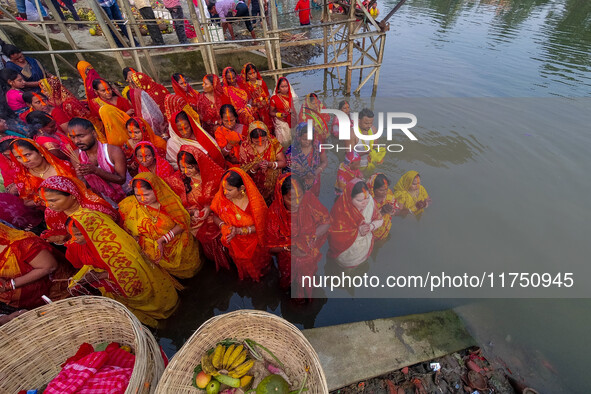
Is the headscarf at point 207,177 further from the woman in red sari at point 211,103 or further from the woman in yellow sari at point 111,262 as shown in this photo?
the woman in red sari at point 211,103

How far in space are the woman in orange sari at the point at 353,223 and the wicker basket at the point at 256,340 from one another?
1516 mm

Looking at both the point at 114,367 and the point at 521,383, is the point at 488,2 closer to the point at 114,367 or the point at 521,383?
the point at 521,383

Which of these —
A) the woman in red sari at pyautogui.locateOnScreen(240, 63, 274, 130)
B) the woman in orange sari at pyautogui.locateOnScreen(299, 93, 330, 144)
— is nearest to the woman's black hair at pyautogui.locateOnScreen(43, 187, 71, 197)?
the woman in orange sari at pyautogui.locateOnScreen(299, 93, 330, 144)

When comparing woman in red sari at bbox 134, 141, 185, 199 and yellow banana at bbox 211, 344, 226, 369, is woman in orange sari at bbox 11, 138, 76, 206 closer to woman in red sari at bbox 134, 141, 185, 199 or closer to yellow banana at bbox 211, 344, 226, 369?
woman in red sari at bbox 134, 141, 185, 199

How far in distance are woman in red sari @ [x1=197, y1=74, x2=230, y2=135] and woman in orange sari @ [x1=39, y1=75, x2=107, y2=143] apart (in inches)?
69.5

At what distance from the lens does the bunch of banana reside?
1945 mm

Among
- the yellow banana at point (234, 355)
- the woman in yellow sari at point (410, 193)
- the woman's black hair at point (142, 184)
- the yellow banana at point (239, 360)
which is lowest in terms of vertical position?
the woman in yellow sari at point (410, 193)

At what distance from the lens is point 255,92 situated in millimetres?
5781

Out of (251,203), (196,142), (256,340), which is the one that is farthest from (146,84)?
(256,340)

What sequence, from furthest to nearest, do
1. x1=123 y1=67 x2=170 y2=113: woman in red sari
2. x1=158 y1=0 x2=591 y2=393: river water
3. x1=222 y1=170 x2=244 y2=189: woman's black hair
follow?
x1=123 y1=67 x2=170 y2=113: woman in red sari → x1=158 y1=0 x2=591 y2=393: river water → x1=222 y1=170 x2=244 y2=189: woman's black hair

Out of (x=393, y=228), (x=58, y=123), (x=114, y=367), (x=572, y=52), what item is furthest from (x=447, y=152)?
(x=572, y=52)

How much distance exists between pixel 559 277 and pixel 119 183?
684 centimetres

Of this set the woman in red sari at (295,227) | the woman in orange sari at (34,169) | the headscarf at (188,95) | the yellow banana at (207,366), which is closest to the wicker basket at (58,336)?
the yellow banana at (207,366)

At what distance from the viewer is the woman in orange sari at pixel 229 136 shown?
4301mm
